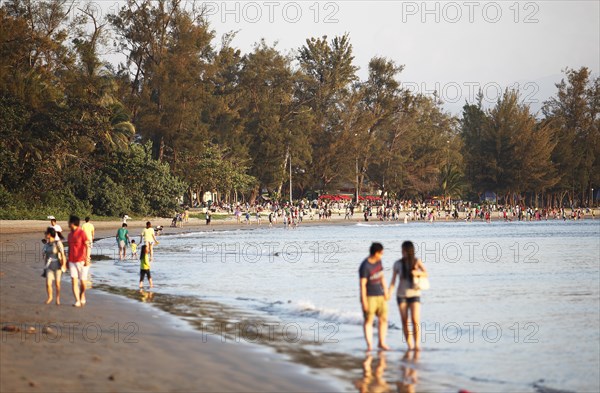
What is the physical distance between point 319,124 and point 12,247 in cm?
7861

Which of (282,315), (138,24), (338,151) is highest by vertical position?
(138,24)

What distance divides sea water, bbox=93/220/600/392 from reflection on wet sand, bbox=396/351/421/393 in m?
0.03

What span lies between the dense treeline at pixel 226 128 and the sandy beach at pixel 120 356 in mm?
41078

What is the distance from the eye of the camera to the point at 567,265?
38.8 m

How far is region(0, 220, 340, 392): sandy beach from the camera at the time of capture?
11.0m

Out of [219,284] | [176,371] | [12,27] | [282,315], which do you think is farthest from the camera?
[12,27]

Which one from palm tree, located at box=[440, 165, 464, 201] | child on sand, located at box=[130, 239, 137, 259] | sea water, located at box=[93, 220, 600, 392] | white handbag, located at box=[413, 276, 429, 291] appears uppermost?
palm tree, located at box=[440, 165, 464, 201]

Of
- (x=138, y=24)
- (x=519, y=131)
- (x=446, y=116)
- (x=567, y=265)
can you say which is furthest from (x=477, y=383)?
(x=446, y=116)

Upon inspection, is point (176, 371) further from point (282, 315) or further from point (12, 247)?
point (12, 247)

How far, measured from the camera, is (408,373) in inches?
503

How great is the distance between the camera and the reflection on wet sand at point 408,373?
11.7m

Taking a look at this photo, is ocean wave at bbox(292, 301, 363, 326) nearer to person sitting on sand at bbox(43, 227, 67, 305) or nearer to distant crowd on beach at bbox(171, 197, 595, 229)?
person sitting on sand at bbox(43, 227, 67, 305)

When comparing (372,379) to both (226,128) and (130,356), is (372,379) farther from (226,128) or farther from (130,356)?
(226,128)

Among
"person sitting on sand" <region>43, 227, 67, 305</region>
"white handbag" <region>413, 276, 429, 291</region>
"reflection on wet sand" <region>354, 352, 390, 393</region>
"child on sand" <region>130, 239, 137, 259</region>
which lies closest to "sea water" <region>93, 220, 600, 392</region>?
"reflection on wet sand" <region>354, 352, 390, 393</region>
